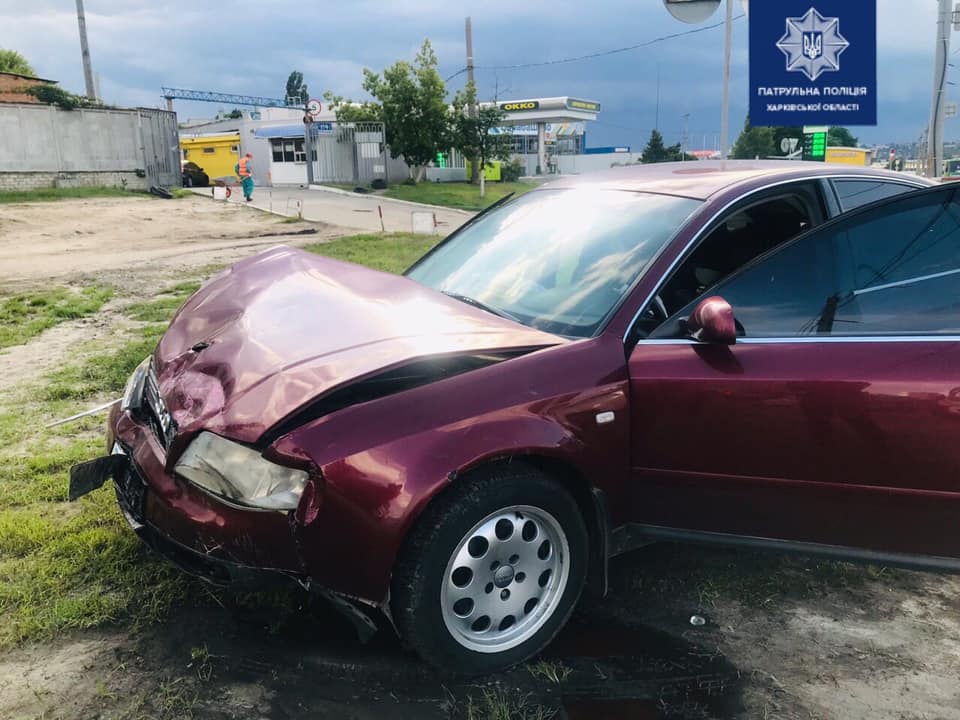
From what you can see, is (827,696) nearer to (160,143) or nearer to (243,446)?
(243,446)

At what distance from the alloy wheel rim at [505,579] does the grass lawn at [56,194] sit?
2339cm

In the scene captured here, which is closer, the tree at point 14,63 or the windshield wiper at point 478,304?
the windshield wiper at point 478,304

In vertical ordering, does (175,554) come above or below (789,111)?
below

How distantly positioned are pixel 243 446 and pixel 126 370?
4111mm

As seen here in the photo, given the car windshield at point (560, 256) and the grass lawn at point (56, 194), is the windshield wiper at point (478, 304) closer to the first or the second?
the car windshield at point (560, 256)

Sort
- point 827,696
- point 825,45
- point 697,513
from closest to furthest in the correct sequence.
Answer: point 827,696, point 697,513, point 825,45

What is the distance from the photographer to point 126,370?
5.95 m

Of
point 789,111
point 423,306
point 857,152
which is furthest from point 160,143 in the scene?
point 857,152

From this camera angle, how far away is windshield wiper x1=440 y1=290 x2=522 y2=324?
306cm

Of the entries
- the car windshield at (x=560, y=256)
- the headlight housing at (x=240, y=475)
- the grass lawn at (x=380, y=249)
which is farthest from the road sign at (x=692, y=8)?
the headlight housing at (x=240, y=475)

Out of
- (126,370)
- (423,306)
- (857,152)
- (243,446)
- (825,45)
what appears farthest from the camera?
(857,152)

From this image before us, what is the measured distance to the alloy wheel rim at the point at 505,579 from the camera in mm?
2471

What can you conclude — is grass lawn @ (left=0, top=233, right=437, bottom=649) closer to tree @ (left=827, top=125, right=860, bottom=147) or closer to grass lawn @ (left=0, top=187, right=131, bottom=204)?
grass lawn @ (left=0, top=187, right=131, bottom=204)

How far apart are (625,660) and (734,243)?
168 cm
